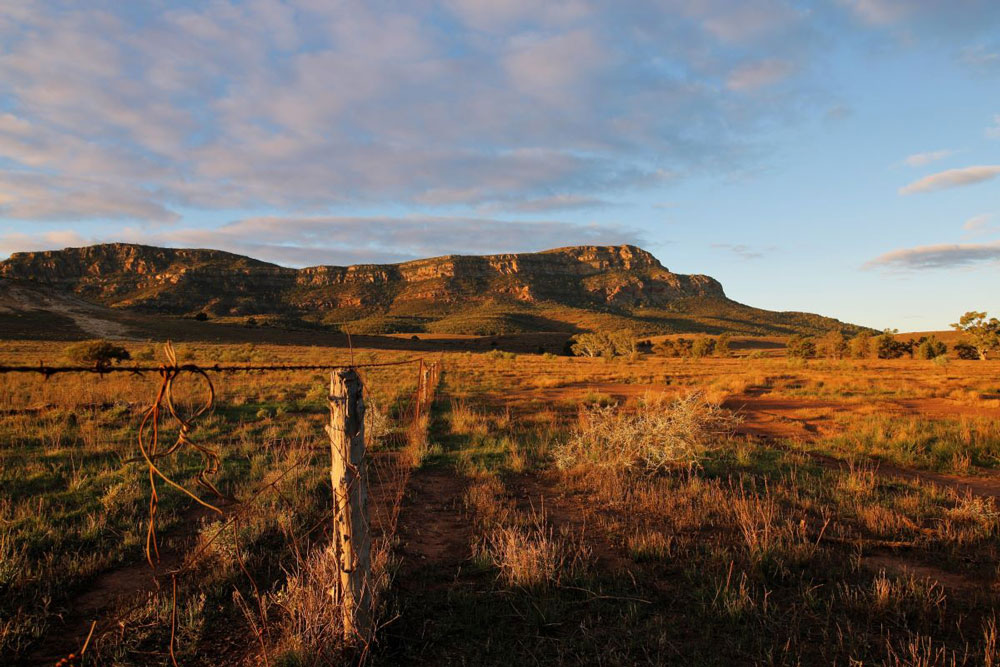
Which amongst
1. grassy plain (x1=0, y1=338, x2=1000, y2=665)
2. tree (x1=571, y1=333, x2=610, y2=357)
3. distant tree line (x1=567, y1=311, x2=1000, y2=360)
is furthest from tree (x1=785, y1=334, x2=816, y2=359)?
grassy plain (x1=0, y1=338, x2=1000, y2=665)

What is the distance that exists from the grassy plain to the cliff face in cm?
10804

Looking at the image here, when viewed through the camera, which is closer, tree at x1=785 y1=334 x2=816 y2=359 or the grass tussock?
the grass tussock

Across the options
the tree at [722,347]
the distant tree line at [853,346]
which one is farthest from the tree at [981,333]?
the tree at [722,347]

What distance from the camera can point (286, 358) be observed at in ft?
115

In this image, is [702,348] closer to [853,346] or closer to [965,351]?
[853,346]

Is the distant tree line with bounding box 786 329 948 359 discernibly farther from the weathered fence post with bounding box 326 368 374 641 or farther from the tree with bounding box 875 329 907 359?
the weathered fence post with bounding box 326 368 374 641

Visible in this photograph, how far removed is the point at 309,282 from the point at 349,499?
461 ft

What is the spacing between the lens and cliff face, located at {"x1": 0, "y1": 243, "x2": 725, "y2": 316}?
10994 centimetres

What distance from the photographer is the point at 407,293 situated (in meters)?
125

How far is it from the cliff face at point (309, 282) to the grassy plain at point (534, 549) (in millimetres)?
108037

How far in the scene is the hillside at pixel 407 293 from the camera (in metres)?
97.8

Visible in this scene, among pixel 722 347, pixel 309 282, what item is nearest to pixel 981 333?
pixel 722 347

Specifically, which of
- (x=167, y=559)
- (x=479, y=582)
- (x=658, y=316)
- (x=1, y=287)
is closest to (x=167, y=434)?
(x=167, y=559)

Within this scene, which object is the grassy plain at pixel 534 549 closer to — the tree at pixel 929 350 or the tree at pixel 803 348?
the tree at pixel 929 350
